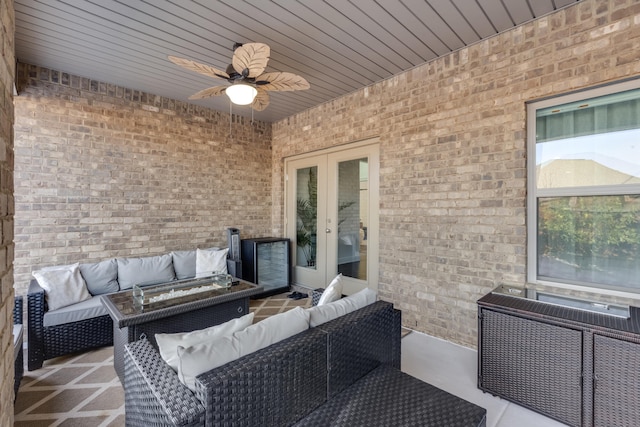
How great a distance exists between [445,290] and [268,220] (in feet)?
11.4

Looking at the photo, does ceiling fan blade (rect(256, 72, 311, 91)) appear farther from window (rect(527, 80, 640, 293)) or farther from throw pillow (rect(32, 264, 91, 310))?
throw pillow (rect(32, 264, 91, 310))

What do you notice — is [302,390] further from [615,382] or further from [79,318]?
[79,318]

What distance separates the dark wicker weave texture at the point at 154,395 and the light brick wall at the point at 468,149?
2.72 metres

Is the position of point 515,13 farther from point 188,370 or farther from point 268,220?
point 268,220

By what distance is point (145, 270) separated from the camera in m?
3.81

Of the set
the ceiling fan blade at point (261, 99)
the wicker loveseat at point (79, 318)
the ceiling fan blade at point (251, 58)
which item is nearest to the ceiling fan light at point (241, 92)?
the ceiling fan blade at point (251, 58)

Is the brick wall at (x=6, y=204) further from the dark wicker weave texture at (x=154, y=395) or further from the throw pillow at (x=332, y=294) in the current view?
the throw pillow at (x=332, y=294)

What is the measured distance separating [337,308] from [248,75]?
2.10 metres

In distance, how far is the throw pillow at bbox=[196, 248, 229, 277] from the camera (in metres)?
4.24

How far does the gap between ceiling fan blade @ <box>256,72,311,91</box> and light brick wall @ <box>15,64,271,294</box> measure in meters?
2.32

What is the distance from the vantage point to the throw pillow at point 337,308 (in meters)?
1.83

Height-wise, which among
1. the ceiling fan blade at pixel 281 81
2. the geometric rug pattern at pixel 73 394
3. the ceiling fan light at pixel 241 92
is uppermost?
the ceiling fan blade at pixel 281 81

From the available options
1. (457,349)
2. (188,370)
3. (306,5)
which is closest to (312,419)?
(188,370)

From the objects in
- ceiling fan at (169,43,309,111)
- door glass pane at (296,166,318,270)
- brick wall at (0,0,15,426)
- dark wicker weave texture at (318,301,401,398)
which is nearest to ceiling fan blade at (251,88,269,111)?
ceiling fan at (169,43,309,111)
